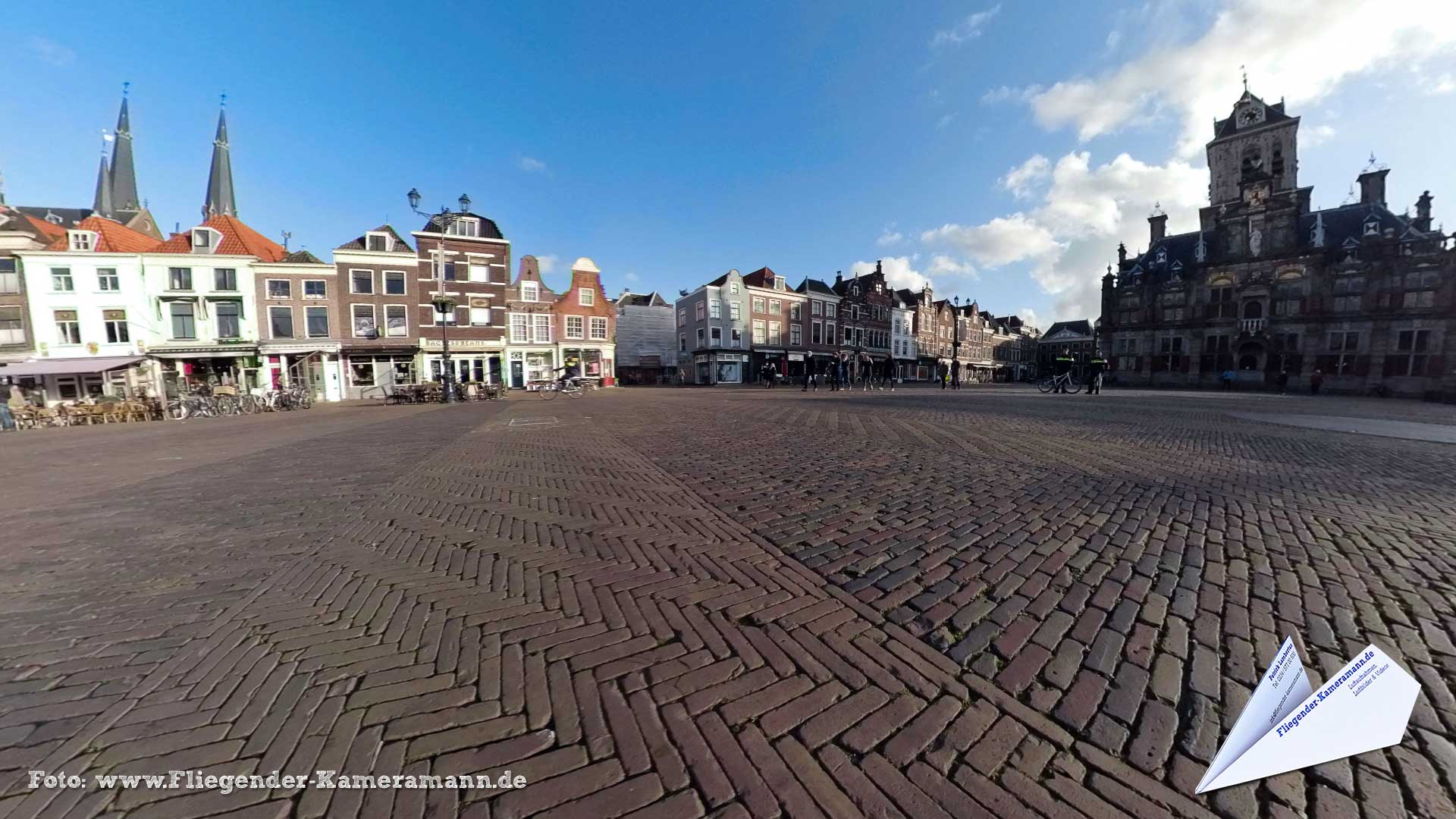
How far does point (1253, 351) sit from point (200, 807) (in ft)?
169

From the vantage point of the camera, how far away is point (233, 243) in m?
27.0

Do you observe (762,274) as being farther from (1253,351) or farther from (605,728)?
(605,728)

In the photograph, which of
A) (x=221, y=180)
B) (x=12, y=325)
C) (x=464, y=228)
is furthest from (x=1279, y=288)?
(x=221, y=180)

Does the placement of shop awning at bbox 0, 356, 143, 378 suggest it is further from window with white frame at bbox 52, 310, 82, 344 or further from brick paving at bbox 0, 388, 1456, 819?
brick paving at bbox 0, 388, 1456, 819

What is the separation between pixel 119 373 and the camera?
2478 cm

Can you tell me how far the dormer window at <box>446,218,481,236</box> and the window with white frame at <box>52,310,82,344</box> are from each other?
18.0 meters

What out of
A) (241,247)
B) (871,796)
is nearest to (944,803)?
(871,796)

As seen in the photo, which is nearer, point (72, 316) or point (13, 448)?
point (13, 448)

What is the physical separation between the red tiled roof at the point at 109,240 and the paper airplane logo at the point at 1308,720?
4200 cm

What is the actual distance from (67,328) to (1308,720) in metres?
42.7

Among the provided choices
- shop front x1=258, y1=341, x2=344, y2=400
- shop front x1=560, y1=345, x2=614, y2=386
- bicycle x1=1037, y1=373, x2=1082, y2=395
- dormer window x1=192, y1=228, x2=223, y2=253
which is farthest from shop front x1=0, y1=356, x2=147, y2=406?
bicycle x1=1037, y1=373, x2=1082, y2=395

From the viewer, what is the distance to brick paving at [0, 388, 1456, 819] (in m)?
1.68

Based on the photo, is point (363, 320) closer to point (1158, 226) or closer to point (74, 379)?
point (74, 379)

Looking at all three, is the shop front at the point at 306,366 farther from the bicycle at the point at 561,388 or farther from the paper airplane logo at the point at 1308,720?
the paper airplane logo at the point at 1308,720
